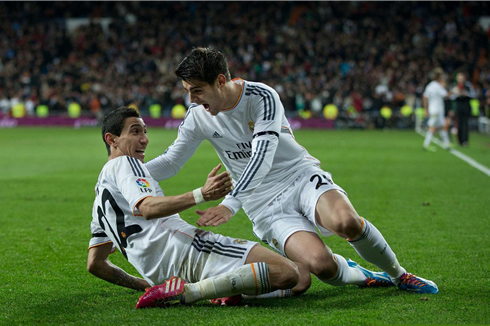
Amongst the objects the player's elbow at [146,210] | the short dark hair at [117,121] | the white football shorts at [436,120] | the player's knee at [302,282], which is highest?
the short dark hair at [117,121]

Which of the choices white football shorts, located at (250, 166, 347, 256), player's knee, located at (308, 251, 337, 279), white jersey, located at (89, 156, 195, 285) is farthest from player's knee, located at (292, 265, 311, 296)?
white jersey, located at (89, 156, 195, 285)

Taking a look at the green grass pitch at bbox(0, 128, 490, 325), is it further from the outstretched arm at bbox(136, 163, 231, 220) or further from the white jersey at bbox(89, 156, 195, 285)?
the outstretched arm at bbox(136, 163, 231, 220)

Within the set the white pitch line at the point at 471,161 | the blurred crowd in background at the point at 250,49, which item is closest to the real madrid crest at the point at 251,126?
the white pitch line at the point at 471,161

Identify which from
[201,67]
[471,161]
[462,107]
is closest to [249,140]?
[201,67]

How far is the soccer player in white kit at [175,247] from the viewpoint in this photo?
378 cm

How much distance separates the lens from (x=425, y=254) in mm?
5645

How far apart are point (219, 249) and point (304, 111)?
2821 centimetres

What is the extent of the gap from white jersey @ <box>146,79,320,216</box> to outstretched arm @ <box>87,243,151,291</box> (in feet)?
2.19

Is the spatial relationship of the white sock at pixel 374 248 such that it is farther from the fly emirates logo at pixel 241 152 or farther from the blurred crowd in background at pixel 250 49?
the blurred crowd in background at pixel 250 49

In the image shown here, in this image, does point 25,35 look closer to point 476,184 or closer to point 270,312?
point 476,184

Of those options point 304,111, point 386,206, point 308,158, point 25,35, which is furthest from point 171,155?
point 25,35

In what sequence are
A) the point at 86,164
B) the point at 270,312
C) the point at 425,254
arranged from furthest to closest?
1. the point at 86,164
2. the point at 425,254
3. the point at 270,312

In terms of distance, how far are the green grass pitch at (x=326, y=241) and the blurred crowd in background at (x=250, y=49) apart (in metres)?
19.4

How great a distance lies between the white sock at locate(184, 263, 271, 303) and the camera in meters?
3.77
